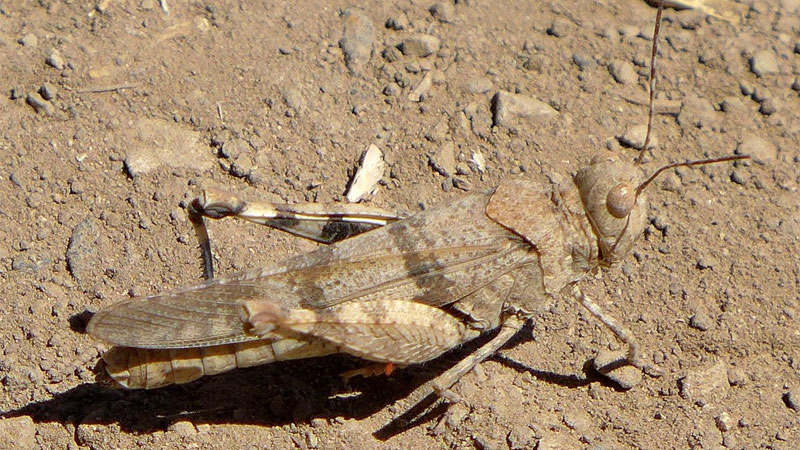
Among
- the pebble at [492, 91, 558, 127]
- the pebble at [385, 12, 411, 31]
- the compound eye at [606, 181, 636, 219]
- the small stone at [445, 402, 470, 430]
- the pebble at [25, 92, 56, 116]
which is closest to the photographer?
the compound eye at [606, 181, 636, 219]

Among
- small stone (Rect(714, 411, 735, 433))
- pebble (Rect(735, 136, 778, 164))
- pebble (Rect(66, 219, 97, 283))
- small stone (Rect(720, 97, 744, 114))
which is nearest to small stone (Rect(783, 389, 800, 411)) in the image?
small stone (Rect(714, 411, 735, 433))

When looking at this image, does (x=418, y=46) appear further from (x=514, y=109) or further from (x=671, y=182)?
(x=671, y=182)

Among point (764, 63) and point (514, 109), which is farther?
point (764, 63)

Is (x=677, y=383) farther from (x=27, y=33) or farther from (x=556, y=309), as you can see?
(x=27, y=33)

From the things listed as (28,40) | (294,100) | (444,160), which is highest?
(28,40)

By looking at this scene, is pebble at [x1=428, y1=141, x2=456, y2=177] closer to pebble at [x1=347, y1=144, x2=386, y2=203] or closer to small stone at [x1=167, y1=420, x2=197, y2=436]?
pebble at [x1=347, y1=144, x2=386, y2=203]

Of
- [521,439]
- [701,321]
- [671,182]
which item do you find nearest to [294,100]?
[671,182]

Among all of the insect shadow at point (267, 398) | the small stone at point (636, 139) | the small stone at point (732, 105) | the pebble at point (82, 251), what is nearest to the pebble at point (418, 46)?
the small stone at point (636, 139)
